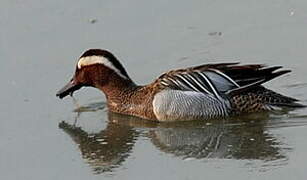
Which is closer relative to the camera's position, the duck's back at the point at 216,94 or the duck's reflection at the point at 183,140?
the duck's reflection at the point at 183,140

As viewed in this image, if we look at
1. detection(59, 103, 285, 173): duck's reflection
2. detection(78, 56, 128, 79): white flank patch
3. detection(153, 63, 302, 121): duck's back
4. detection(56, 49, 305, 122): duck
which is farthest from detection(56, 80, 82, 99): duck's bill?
detection(153, 63, 302, 121): duck's back

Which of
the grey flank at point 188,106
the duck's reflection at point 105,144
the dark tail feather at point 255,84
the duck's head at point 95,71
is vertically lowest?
the duck's reflection at point 105,144

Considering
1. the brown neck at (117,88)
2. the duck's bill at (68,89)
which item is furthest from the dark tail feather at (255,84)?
the duck's bill at (68,89)

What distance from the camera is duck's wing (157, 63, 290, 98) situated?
8.95 meters

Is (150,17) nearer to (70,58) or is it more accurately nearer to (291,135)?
(70,58)

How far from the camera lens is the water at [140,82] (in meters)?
7.58

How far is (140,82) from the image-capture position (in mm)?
9758

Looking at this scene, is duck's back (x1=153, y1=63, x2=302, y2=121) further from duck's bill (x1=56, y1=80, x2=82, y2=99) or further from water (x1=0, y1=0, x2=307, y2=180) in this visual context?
duck's bill (x1=56, y1=80, x2=82, y2=99)

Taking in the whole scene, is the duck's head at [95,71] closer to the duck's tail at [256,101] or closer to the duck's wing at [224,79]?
the duck's wing at [224,79]

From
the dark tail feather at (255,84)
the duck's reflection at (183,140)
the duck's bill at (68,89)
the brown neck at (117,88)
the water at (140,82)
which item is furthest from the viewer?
the brown neck at (117,88)

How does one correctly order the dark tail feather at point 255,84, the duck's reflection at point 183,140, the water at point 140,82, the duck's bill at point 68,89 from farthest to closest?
the duck's bill at point 68,89 → the dark tail feather at point 255,84 → the duck's reflection at point 183,140 → the water at point 140,82

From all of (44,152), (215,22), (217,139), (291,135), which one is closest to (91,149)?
(44,152)

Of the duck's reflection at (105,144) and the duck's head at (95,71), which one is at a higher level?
the duck's head at (95,71)

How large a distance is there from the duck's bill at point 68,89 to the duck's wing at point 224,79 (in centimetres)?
84
